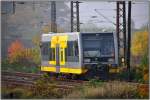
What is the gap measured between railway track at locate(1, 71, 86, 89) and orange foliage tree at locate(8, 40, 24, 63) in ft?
1.17

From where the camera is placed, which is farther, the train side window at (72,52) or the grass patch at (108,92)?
the train side window at (72,52)

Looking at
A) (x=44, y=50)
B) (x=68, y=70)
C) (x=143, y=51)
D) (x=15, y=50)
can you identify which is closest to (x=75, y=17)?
(x=44, y=50)

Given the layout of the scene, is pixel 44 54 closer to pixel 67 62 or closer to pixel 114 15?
pixel 67 62

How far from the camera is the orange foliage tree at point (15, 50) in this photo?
1435 centimetres

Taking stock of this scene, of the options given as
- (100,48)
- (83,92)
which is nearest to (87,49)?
(100,48)

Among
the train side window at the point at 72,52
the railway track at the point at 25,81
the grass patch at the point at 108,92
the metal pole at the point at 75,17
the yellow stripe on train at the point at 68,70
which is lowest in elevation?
the grass patch at the point at 108,92

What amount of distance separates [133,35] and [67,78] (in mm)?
1939

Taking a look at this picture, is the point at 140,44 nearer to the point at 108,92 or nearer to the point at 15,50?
the point at 108,92

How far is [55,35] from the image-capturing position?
15133 mm

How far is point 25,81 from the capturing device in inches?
565

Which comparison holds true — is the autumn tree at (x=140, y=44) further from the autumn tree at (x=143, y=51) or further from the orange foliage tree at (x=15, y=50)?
the orange foliage tree at (x=15, y=50)

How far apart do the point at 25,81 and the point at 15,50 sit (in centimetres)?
77

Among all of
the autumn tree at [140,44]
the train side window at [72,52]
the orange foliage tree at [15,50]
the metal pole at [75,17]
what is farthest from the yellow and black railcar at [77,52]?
the orange foliage tree at [15,50]

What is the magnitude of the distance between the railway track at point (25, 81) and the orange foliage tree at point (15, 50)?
1.17 feet
